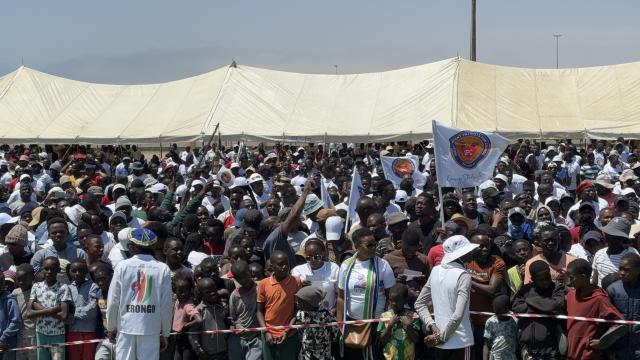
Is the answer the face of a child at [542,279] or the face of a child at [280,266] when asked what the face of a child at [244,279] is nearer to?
the face of a child at [280,266]

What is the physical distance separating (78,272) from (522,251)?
12.0 feet

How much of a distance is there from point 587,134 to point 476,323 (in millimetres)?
21561

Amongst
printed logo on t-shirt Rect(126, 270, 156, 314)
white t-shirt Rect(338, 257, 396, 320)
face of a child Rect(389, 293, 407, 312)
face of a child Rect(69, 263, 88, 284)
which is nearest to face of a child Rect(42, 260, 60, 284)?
face of a child Rect(69, 263, 88, 284)

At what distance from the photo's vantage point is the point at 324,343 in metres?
6.81

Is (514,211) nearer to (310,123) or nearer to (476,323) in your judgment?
(476,323)

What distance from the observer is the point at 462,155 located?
30.6ft

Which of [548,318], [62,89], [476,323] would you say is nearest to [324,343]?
[476,323]

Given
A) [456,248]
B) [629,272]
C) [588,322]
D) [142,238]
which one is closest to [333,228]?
[456,248]

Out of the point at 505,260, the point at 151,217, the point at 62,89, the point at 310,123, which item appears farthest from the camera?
the point at 62,89

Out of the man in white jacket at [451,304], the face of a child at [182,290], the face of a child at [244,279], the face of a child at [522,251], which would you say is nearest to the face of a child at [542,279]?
the man in white jacket at [451,304]

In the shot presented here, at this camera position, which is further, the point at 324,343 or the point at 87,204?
the point at 87,204

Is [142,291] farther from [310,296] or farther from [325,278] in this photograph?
[325,278]

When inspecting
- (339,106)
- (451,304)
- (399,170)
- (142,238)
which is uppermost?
(339,106)

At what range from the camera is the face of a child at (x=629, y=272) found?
6273 millimetres
